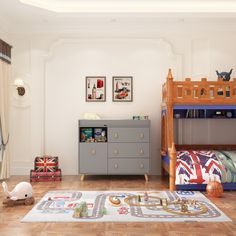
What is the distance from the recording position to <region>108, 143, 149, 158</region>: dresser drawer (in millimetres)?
7105

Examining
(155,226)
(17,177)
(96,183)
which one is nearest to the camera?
(155,226)

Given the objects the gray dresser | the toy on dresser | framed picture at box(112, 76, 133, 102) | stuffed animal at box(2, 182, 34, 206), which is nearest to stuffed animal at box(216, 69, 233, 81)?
the gray dresser

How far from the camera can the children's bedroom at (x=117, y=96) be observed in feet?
21.2

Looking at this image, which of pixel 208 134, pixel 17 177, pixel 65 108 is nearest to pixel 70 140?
pixel 65 108

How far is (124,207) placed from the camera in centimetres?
480

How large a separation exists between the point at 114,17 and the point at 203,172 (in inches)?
125

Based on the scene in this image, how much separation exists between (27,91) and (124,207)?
372cm

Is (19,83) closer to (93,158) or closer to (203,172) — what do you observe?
(93,158)

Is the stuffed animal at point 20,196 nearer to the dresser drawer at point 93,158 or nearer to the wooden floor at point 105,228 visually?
the wooden floor at point 105,228

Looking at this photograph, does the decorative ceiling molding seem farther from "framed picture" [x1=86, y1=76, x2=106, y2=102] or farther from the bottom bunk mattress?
the bottom bunk mattress

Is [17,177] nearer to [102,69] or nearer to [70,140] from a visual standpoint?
[70,140]

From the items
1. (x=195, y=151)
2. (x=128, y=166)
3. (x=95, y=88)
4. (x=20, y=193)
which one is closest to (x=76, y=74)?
(x=95, y=88)

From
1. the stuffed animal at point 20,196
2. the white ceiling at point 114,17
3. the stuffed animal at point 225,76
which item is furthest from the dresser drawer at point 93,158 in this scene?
the stuffed animal at point 225,76

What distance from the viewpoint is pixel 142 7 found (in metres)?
6.86
